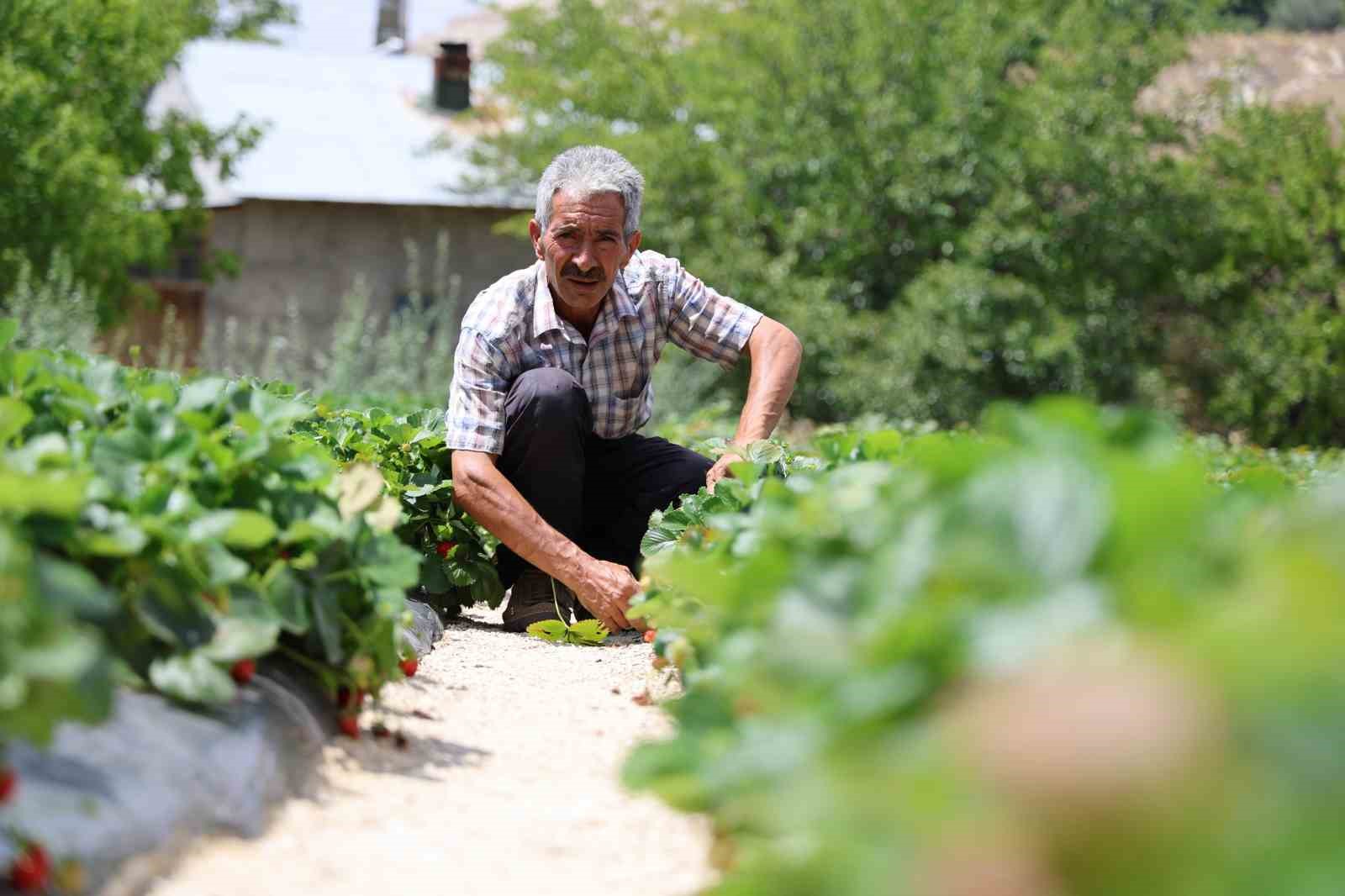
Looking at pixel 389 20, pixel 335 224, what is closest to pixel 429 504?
pixel 335 224

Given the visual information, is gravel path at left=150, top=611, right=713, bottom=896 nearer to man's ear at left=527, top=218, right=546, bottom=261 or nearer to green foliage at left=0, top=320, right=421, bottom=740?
green foliage at left=0, top=320, right=421, bottom=740

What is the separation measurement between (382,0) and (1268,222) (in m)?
24.3

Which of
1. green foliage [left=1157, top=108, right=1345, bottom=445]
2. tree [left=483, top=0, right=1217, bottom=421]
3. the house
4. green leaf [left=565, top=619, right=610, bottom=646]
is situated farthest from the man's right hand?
the house

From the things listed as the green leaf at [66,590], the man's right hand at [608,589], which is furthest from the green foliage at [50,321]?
the green leaf at [66,590]

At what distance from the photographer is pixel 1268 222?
67.6 ft

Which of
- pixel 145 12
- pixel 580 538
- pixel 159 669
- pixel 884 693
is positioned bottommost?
pixel 580 538

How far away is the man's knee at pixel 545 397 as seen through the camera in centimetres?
455

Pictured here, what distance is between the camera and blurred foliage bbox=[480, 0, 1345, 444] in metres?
18.7

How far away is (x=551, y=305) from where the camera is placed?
4746 millimetres

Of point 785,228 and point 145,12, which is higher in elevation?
point 145,12

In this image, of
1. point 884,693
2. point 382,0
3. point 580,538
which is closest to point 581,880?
point 884,693

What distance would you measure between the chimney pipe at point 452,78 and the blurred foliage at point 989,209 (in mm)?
7033

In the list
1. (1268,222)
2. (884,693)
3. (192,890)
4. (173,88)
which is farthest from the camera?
(173,88)

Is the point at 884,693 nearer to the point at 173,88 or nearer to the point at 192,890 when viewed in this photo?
the point at 192,890
